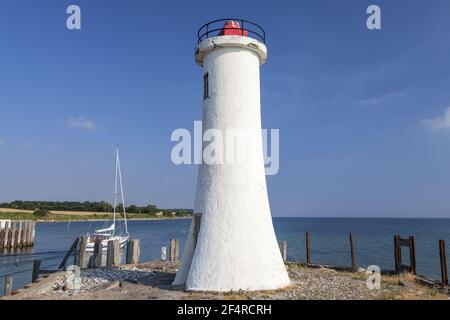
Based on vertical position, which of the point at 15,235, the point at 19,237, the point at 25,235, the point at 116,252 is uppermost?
the point at 116,252

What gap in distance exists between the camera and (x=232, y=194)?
12.1 metres

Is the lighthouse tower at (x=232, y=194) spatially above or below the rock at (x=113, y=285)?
above

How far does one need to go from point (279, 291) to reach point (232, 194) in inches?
127

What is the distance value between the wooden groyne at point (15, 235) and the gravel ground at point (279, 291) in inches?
1185

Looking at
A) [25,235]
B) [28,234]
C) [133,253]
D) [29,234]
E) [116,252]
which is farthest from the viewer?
[29,234]

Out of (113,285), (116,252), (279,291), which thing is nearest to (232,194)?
(279,291)

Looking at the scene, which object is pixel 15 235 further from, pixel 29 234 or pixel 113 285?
pixel 113 285

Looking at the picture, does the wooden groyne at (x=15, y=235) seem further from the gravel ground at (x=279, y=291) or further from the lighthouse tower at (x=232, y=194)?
the lighthouse tower at (x=232, y=194)

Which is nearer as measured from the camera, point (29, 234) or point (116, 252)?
point (116, 252)

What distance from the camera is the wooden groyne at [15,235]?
134 ft

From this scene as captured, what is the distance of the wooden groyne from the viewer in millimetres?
40719

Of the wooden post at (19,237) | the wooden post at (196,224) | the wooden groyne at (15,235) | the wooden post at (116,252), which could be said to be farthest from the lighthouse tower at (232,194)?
the wooden post at (19,237)
